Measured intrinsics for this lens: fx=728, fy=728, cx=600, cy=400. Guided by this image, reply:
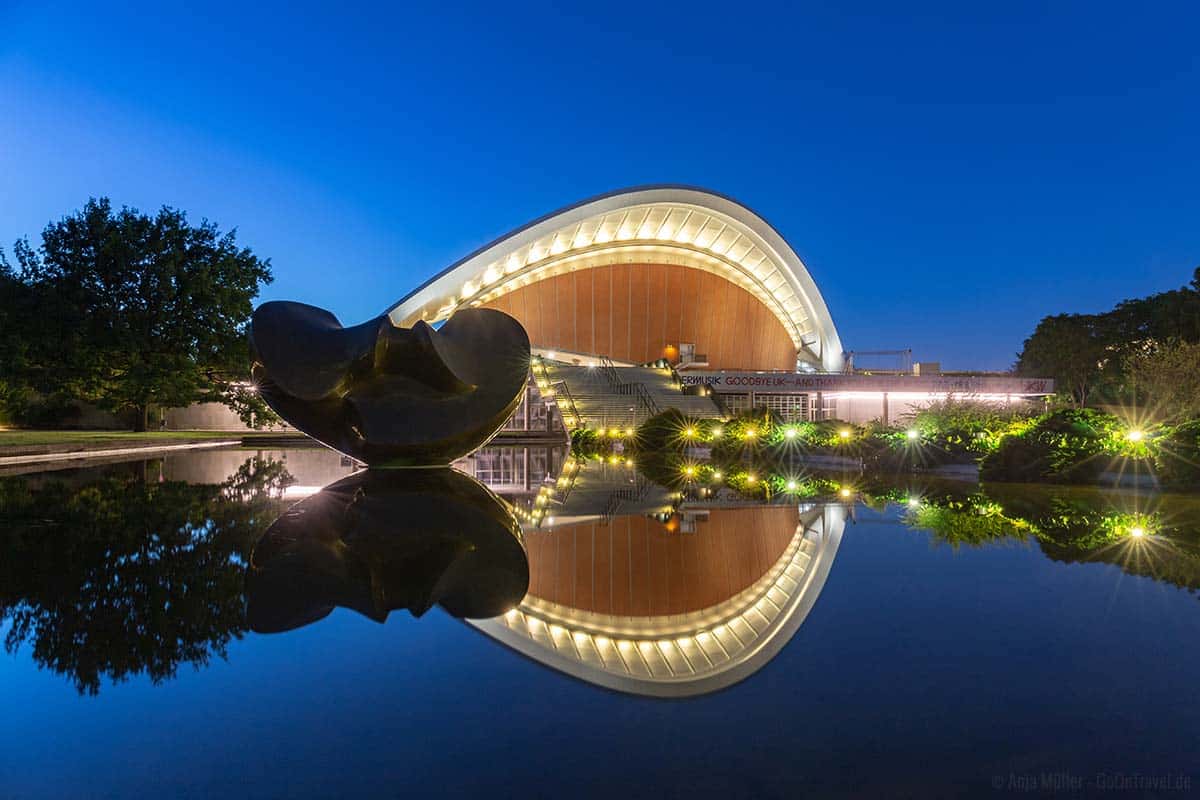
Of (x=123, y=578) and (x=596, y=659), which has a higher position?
(x=123, y=578)

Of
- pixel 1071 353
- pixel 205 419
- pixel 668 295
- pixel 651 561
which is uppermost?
pixel 668 295

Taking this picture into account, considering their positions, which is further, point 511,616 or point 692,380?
point 692,380

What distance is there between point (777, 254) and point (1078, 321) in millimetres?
37490

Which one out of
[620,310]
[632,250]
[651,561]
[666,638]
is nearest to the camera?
[666,638]

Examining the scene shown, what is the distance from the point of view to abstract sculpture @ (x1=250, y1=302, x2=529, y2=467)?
11.6 meters

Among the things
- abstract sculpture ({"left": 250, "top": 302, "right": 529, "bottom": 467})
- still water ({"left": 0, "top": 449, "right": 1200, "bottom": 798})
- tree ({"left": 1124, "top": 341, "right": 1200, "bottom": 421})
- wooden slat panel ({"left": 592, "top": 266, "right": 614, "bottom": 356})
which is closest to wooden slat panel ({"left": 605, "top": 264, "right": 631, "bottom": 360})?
wooden slat panel ({"left": 592, "top": 266, "right": 614, "bottom": 356})

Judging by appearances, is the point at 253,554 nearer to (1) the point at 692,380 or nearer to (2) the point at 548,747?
(2) the point at 548,747

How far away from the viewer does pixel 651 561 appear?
6027 mm

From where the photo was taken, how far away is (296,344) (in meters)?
11.7

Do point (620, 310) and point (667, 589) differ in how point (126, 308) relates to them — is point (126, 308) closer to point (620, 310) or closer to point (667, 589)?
point (620, 310)

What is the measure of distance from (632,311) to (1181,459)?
33.2 metres

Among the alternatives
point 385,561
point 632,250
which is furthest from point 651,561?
point 632,250

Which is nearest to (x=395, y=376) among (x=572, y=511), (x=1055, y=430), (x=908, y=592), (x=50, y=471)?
(x=572, y=511)

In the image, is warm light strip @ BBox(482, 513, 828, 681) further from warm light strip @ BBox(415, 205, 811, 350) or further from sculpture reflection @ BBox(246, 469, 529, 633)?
warm light strip @ BBox(415, 205, 811, 350)
